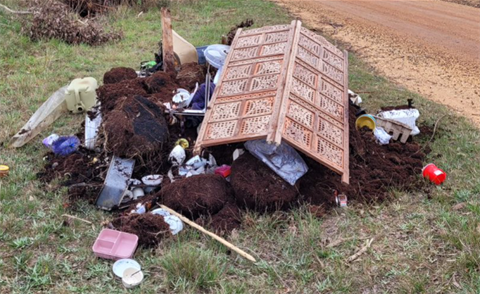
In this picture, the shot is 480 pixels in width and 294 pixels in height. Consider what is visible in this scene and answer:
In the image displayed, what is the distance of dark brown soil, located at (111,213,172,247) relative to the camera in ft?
11.3

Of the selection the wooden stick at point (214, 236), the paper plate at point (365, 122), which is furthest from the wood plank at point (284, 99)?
the paper plate at point (365, 122)

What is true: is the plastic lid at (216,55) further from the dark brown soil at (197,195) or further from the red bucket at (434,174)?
the red bucket at (434,174)

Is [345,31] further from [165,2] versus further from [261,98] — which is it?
[261,98]

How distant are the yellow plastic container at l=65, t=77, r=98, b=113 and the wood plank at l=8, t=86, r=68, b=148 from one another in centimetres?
9

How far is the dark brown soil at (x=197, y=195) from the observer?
3729 mm

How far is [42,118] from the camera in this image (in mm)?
5375

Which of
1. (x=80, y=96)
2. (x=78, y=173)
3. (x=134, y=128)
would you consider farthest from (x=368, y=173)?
(x=80, y=96)

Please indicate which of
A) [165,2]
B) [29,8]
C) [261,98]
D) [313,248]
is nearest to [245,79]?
[261,98]

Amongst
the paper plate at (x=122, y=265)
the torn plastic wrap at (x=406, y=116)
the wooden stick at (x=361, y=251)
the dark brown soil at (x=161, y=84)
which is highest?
the torn plastic wrap at (x=406, y=116)

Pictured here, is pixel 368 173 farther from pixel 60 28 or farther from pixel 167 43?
pixel 60 28

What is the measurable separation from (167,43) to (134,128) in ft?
7.85

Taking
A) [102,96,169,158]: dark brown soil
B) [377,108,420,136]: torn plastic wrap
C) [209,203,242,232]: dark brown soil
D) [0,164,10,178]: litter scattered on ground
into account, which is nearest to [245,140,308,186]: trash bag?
[209,203,242,232]: dark brown soil

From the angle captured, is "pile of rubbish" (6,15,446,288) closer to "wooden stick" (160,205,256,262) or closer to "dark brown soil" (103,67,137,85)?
"wooden stick" (160,205,256,262)

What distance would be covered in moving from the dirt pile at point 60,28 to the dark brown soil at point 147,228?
20.4ft
